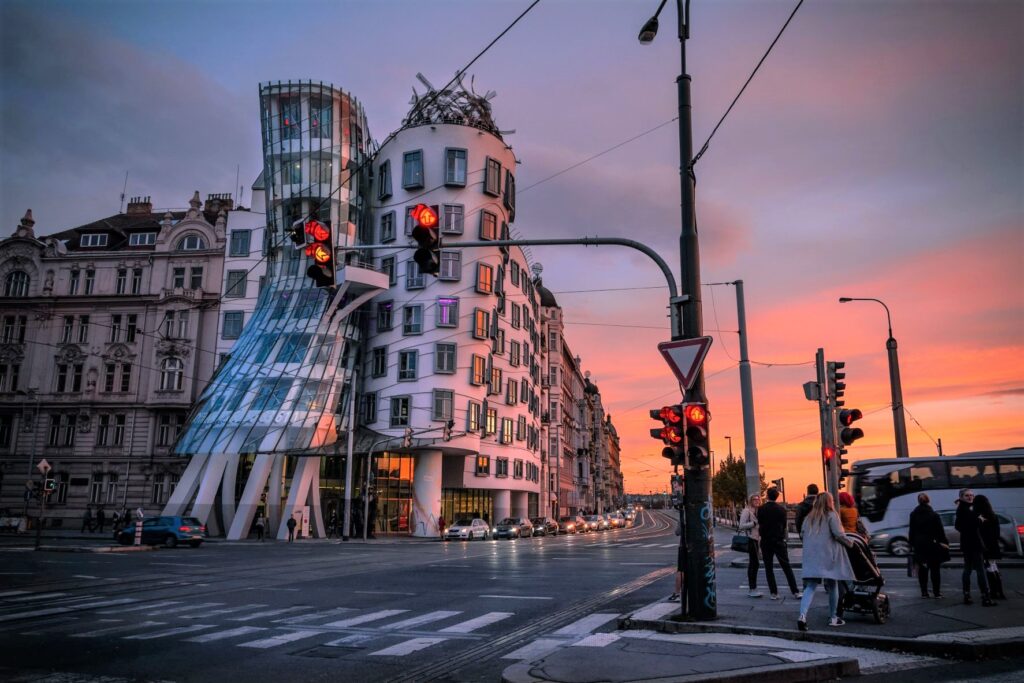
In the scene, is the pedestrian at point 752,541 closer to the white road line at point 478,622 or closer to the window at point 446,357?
the white road line at point 478,622

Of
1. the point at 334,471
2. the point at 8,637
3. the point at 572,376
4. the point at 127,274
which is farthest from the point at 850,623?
the point at 572,376

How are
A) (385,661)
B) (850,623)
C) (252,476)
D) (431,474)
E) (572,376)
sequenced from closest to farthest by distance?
(385,661)
(850,623)
(252,476)
(431,474)
(572,376)

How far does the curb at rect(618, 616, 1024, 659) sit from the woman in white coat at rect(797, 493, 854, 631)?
1.10 ft

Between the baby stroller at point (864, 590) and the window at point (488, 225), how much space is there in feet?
147

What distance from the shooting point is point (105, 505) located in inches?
Answer: 2206

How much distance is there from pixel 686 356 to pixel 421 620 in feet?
18.4

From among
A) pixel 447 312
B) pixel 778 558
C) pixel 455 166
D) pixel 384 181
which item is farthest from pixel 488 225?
pixel 778 558

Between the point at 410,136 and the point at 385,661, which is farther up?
the point at 410,136

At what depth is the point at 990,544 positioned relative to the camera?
12.1 m

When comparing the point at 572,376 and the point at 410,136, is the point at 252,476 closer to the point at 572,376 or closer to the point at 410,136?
the point at 410,136

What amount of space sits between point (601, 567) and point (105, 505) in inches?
1868

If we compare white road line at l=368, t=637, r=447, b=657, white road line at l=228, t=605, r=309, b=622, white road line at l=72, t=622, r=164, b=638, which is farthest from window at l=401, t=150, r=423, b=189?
white road line at l=368, t=637, r=447, b=657

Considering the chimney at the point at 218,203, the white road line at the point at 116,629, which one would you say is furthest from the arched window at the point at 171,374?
the white road line at the point at 116,629

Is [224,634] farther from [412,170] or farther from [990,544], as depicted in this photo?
[412,170]
